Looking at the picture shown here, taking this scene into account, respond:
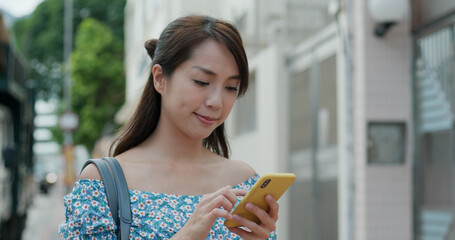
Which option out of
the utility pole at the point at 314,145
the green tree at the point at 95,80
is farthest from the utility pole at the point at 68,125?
the utility pole at the point at 314,145

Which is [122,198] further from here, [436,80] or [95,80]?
[95,80]

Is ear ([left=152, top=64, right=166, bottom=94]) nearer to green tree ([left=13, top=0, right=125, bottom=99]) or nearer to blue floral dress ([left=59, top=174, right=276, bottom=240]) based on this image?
blue floral dress ([left=59, top=174, right=276, bottom=240])

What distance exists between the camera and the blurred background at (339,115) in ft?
21.0

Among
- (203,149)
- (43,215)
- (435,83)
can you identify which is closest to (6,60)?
(435,83)

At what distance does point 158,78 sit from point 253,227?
23.7 inches

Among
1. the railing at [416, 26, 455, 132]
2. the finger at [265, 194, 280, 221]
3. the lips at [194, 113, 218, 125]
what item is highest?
the railing at [416, 26, 455, 132]

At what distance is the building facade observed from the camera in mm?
6336

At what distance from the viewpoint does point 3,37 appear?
8.75m

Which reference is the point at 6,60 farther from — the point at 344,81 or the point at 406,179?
the point at 406,179

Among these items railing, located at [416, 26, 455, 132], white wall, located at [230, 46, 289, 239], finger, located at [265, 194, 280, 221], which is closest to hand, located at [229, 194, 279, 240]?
finger, located at [265, 194, 280, 221]

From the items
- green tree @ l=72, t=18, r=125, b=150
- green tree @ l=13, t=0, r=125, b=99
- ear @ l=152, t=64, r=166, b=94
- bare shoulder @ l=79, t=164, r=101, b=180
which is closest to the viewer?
bare shoulder @ l=79, t=164, r=101, b=180

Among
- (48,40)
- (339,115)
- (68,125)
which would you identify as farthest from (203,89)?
(48,40)

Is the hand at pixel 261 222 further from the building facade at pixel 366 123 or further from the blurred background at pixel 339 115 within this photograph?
the building facade at pixel 366 123

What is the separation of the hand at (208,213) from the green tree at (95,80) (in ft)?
96.6
